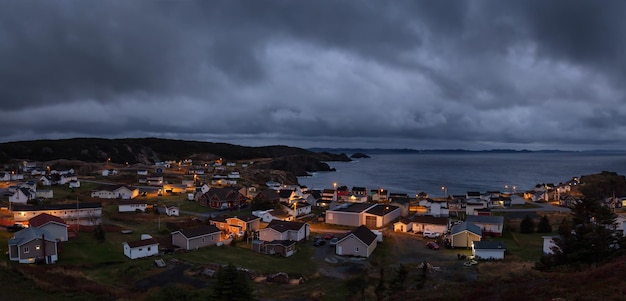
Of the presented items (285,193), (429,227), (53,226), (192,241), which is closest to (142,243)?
(192,241)

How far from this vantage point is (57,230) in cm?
3744

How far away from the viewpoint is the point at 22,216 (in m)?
45.5

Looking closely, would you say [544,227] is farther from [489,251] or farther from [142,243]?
[142,243]

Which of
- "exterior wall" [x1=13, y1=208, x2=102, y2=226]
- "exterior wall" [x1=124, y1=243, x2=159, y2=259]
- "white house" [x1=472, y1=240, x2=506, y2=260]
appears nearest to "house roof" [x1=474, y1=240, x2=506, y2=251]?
"white house" [x1=472, y1=240, x2=506, y2=260]

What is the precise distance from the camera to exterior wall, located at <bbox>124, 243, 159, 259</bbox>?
111 ft

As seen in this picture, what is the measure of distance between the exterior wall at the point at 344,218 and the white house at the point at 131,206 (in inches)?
1078

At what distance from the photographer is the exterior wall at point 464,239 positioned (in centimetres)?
4050

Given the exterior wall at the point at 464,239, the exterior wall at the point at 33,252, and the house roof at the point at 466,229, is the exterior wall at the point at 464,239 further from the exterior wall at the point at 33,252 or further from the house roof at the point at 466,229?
the exterior wall at the point at 33,252

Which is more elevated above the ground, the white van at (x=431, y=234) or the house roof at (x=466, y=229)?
the house roof at (x=466, y=229)

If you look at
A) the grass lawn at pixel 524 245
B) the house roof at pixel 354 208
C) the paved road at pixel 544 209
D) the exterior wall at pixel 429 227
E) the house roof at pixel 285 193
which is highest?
the house roof at pixel 354 208

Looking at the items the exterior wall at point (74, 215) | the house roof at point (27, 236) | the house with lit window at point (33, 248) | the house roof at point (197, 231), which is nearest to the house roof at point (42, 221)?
the house roof at point (27, 236)

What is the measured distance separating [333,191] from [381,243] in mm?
38304

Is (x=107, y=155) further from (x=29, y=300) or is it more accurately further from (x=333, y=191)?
(x=29, y=300)

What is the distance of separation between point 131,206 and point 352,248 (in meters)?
35.6
